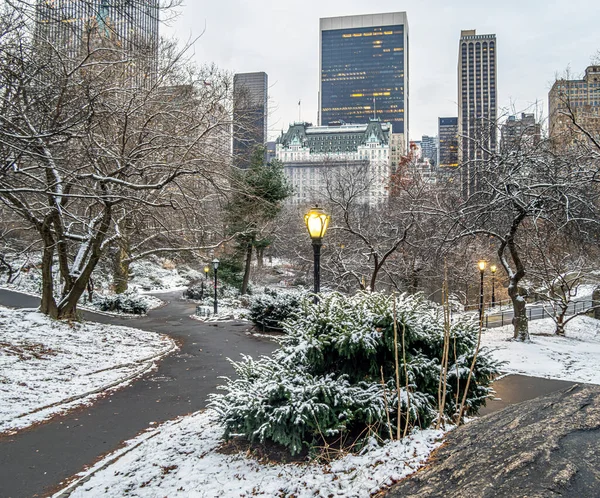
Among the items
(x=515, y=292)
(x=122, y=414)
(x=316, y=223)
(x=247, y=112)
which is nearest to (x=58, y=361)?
(x=122, y=414)

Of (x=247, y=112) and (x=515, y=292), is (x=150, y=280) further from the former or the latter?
(x=515, y=292)

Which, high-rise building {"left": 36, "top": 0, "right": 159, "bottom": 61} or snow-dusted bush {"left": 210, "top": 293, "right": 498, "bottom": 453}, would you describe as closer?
snow-dusted bush {"left": 210, "top": 293, "right": 498, "bottom": 453}

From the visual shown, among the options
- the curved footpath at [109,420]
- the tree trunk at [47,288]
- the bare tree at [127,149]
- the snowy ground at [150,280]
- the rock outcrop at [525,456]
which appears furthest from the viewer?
the snowy ground at [150,280]

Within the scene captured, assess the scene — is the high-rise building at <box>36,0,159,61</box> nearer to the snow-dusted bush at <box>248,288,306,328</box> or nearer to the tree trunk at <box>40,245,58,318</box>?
the tree trunk at <box>40,245,58,318</box>

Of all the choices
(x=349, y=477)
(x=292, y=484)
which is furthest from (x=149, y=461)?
(x=349, y=477)

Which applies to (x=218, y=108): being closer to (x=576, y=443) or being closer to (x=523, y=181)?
(x=523, y=181)

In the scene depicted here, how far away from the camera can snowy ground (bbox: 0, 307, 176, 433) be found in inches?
280

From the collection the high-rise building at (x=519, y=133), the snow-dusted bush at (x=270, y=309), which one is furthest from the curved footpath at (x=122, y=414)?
the high-rise building at (x=519, y=133)

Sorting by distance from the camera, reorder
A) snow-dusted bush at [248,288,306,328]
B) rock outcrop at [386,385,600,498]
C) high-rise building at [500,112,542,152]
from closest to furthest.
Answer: rock outcrop at [386,385,600,498] < high-rise building at [500,112,542,152] < snow-dusted bush at [248,288,306,328]

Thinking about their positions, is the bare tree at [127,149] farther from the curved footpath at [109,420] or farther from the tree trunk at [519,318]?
the tree trunk at [519,318]

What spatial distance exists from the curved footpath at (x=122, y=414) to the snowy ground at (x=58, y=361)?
0.43 metres

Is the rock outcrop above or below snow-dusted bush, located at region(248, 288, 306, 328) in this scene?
above

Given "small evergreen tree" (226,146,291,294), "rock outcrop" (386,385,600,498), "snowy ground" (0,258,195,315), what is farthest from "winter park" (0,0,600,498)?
"snowy ground" (0,258,195,315)

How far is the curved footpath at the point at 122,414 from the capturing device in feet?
15.9
